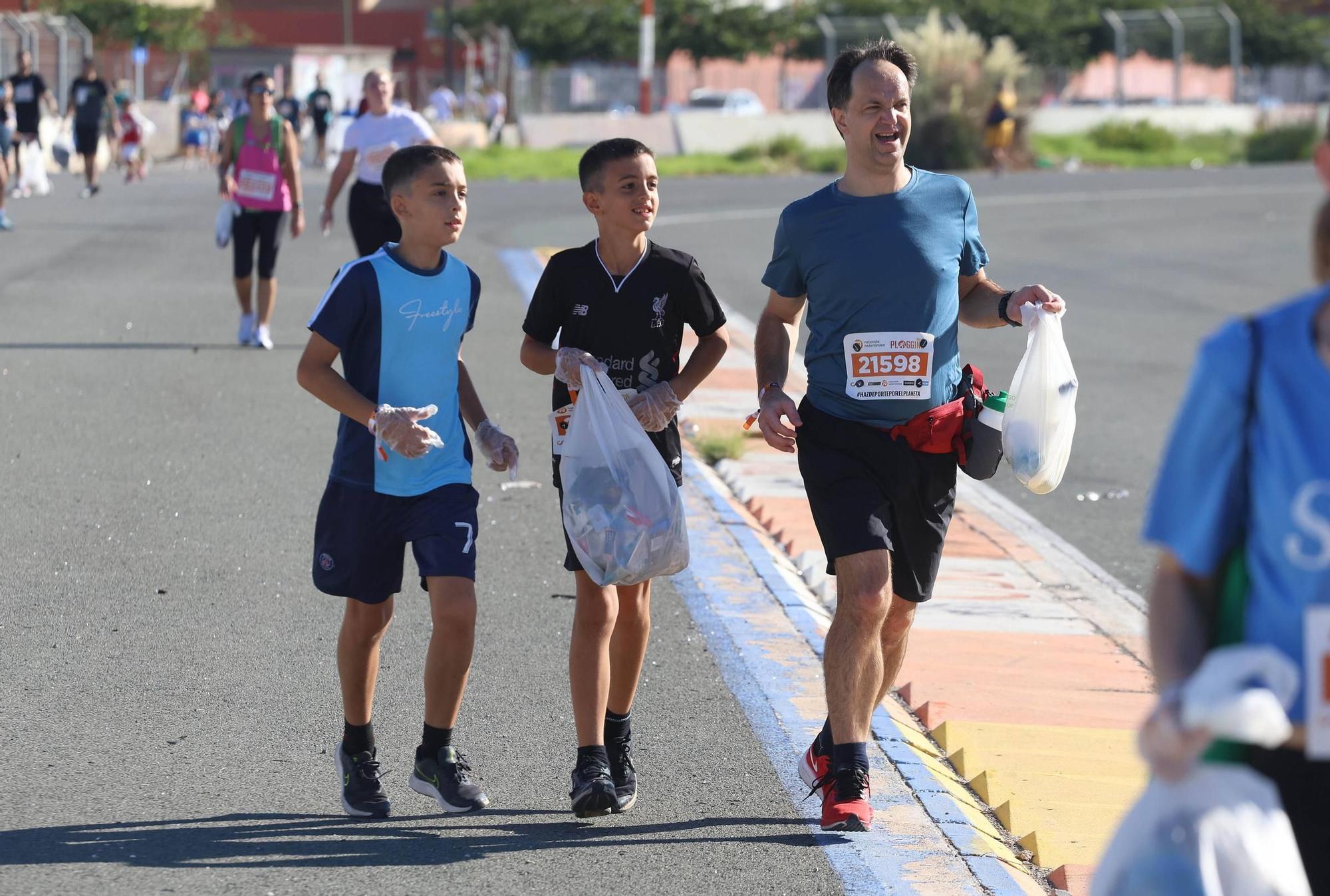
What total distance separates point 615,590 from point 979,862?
1153 millimetres

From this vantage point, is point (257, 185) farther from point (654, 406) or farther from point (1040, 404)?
point (1040, 404)

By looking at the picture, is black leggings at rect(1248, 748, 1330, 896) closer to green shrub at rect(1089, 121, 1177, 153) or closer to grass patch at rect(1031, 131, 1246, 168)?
grass patch at rect(1031, 131, 1246, 168)

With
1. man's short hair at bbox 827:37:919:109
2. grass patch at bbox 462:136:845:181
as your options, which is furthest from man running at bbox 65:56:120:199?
man's short hair at bbox 827:37:919:109

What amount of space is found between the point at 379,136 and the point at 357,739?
8308 millimetres

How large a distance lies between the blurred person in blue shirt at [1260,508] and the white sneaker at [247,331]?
1102cm

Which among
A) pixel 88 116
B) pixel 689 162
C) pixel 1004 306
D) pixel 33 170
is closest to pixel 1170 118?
pixel 689 162

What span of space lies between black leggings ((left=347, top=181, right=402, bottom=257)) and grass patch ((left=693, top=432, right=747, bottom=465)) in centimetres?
292

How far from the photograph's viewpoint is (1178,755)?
7.67 feet

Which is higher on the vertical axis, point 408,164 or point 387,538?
→ point 408,164

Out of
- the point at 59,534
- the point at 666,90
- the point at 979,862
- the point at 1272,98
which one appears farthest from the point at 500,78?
the point at 979,862

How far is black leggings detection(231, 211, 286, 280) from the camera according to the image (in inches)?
496

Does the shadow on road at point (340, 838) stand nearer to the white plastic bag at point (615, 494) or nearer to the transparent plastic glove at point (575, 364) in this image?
the white plastic bag at point (615, 494)

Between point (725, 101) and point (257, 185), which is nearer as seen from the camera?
point (257, 185)

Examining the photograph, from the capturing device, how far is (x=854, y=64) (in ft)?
16.6
